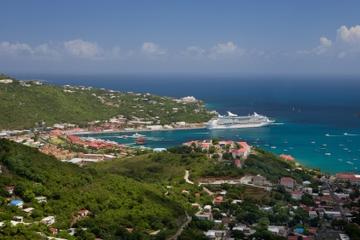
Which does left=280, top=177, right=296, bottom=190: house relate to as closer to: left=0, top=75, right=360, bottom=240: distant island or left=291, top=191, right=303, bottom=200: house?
left=0, top=75, right=360, bottom=240: distant island

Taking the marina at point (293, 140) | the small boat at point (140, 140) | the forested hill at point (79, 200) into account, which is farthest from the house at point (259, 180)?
the small boat at point (140, 140)

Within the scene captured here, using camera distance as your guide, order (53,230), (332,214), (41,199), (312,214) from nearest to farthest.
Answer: (53,230), (41,199), (332,214), (312,214)

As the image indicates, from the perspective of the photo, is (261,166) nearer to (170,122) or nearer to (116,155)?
(116,155)

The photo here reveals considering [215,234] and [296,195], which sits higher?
[215,234]

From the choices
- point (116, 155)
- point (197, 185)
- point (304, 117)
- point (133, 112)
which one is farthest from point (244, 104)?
point (197, 185)

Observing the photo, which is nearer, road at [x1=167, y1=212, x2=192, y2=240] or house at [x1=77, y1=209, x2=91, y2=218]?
house at [x1=77, y1=209, x2=91, y2=218]

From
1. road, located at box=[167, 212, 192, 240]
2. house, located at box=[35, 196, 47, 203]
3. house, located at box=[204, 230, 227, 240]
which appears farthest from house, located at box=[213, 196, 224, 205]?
house, located at box=[35, 196, 47, 203]

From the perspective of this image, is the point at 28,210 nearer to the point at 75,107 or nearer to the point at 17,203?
the point at 17,203

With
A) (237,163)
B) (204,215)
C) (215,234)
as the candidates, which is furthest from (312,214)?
(237,163)

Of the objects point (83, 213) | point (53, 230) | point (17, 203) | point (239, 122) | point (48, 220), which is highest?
point (17, 203)
